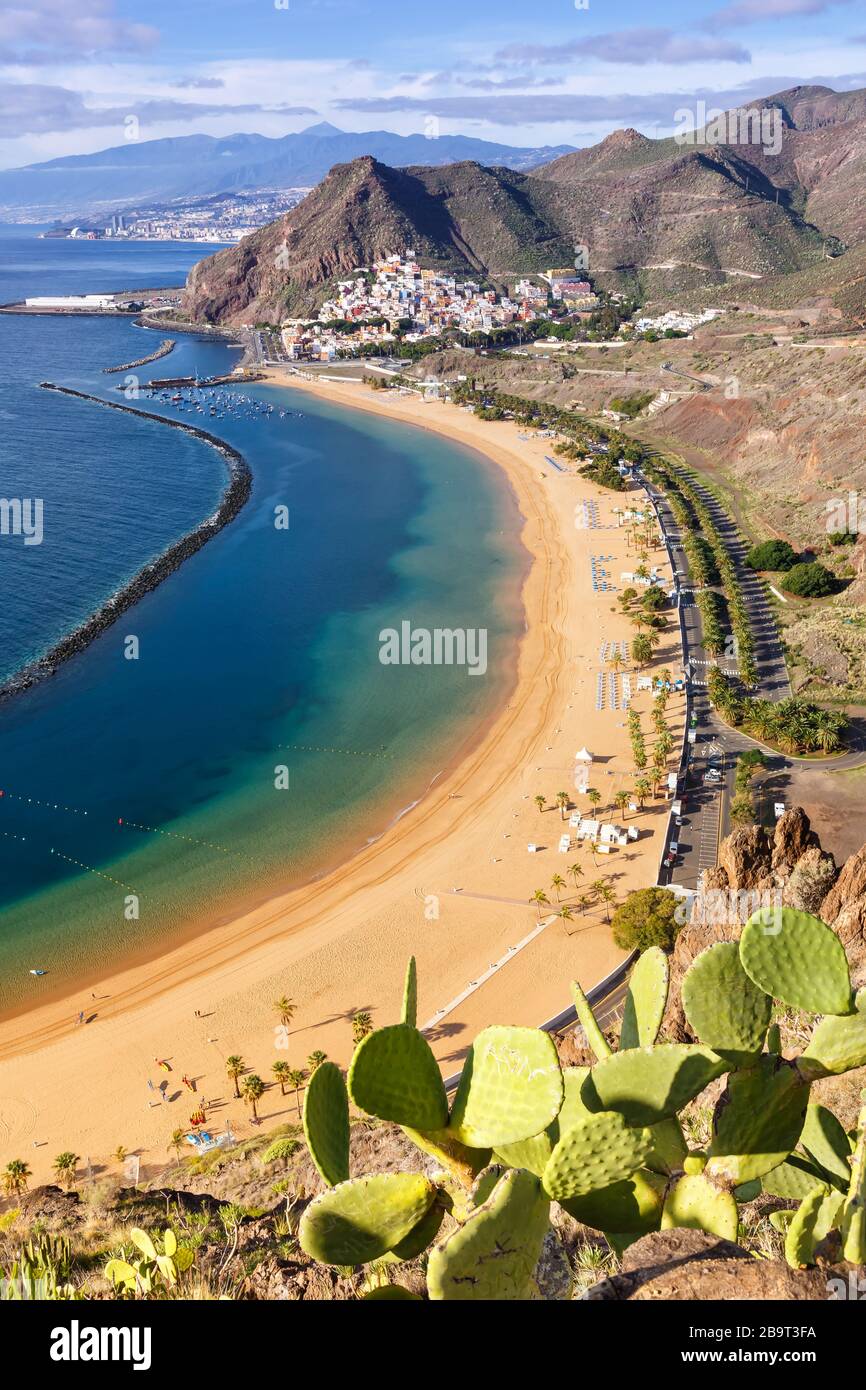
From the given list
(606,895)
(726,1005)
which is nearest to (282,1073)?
(606,895)

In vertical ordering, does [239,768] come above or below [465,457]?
below

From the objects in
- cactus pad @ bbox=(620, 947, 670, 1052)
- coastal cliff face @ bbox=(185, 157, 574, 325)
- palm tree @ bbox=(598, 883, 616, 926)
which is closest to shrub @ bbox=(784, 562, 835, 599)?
palm tree @ bbox=(598, 883, 616, 926)

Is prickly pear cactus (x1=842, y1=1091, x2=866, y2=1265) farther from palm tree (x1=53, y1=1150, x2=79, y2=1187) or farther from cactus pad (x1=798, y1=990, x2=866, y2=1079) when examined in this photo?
palm tree (x1=53, y1=1150, x2=79, y2=1187)

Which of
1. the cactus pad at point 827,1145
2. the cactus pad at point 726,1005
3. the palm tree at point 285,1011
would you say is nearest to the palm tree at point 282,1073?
the palm tree at point 285,1011

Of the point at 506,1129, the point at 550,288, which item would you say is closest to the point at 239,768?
the point at 506,1129

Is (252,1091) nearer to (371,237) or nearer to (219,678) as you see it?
(219,678)

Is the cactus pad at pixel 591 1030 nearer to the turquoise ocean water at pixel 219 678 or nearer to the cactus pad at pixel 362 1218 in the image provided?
the cactus pad at pixel 362 1218
